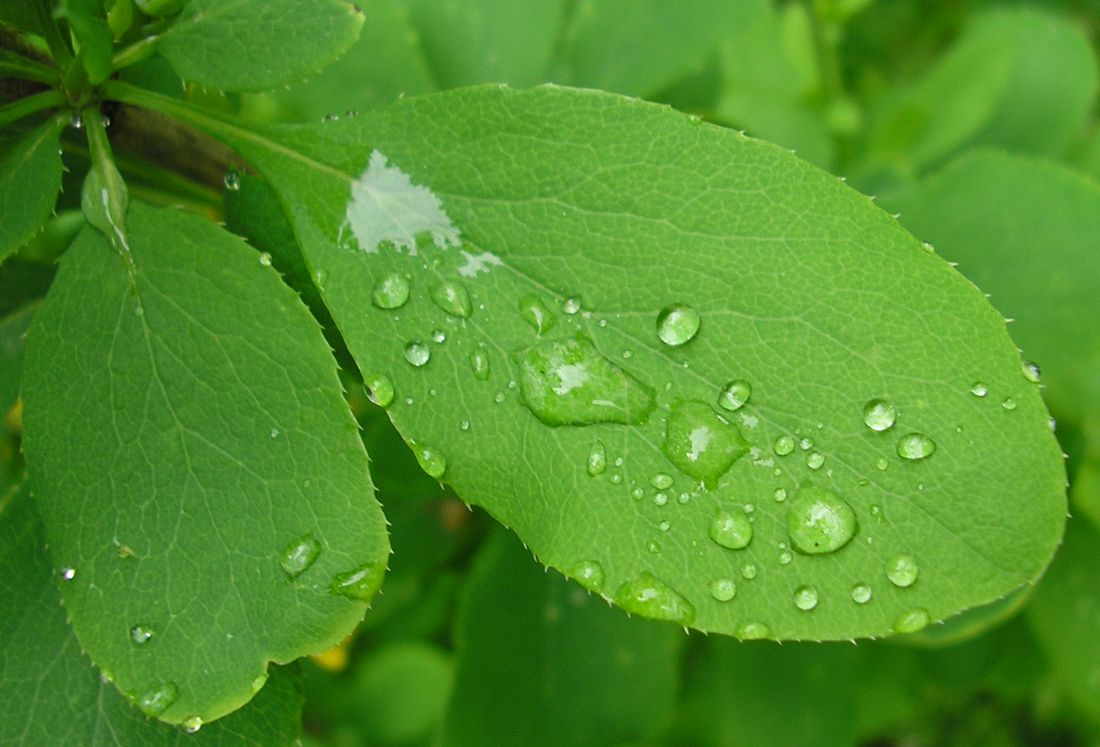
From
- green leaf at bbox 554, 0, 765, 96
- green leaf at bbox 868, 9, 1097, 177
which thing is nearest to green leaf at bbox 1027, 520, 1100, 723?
green leaf at bbox 868, 9, 1097, 177

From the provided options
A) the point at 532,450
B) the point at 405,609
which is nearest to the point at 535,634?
the point at 405,609

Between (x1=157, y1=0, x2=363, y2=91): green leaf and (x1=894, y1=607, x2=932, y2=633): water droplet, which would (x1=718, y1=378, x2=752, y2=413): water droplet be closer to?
(x1=894, y1=607, x2=932, y2=633): water droplet

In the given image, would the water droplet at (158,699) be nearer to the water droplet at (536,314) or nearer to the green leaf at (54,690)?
the green leaf at (54,690)

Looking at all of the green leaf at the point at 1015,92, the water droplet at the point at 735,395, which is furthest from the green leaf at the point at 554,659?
the green leaf at the point at 1015,92

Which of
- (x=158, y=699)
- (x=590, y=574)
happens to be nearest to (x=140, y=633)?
(x=158, y=699)

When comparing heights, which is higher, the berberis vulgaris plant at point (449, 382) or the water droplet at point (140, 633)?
the berberis vulgaris plant at point (449, 382)

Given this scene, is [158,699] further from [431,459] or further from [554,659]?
[554,659]
